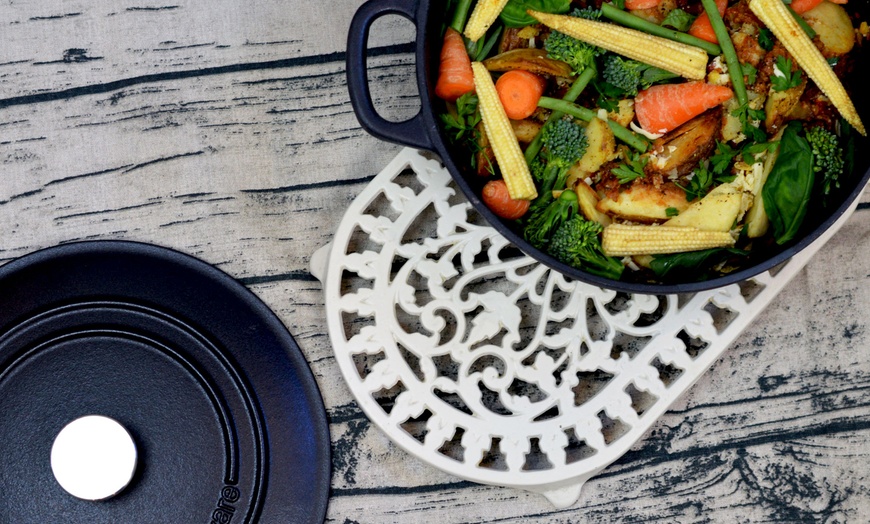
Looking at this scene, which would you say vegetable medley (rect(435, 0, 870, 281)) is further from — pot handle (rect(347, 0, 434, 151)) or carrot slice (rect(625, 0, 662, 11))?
pot handle (rect(347, 0, 434, 151))

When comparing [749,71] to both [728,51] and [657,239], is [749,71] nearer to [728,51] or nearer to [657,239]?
[728,51]

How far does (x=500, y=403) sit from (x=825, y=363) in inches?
26.9

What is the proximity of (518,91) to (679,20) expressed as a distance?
0.31m

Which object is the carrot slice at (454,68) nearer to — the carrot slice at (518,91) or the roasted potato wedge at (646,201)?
the carrot slice at (518,91)

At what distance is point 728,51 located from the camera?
49.4 inches

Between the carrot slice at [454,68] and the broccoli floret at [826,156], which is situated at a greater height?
the carrot slice at [454,68]

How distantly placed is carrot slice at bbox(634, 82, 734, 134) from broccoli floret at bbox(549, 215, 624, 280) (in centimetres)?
A: 20

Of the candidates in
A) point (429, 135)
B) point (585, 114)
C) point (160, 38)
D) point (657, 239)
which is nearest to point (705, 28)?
point (585, 114)

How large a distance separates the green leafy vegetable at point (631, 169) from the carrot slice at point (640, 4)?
9.7 inches

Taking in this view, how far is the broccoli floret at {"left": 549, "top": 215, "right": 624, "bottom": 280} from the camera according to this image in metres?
1.27

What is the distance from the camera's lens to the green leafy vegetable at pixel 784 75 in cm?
126

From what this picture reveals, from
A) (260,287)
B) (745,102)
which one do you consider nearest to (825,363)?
(745,102)

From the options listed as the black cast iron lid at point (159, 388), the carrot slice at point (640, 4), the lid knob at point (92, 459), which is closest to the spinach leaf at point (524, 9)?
the carrot slice at point (640, 4)

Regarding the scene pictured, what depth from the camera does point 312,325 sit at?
5.03 ft
